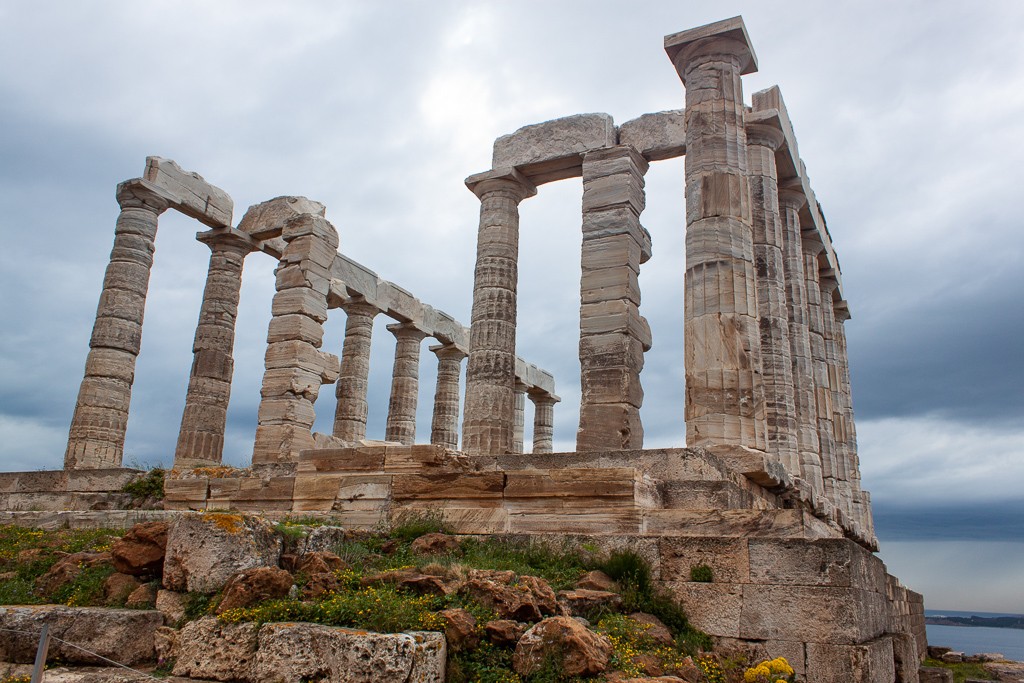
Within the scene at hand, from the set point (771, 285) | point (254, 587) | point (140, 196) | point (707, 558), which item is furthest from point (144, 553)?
point (140, 196)

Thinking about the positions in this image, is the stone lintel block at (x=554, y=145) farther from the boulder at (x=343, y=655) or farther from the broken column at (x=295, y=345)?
A: the boulder at (x=343, y=655)

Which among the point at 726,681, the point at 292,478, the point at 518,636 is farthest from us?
the point at 292,478

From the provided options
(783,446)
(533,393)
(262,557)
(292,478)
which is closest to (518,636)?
(262,557)

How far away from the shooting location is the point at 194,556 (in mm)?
6129

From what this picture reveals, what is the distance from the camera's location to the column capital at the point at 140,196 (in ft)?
69.1

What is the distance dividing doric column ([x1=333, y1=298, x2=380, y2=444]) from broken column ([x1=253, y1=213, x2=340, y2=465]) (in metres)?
5.11

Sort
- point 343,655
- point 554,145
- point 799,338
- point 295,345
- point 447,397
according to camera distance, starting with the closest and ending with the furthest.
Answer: point 343,655 < point 554,145 < point 295,345 < point 799,338 < point 447,397

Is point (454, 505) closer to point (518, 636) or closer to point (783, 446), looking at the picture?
point (518, 636)

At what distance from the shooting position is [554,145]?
1884 cm

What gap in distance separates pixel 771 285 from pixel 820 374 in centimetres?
546

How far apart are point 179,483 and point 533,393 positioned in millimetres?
24956

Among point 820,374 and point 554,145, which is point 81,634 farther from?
point 820,374

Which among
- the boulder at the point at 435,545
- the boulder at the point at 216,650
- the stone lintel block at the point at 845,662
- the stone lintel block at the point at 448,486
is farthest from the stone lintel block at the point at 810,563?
the boulder at the point at 216,650

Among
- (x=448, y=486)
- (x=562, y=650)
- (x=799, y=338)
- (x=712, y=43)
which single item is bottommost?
(x=562, y=650)
